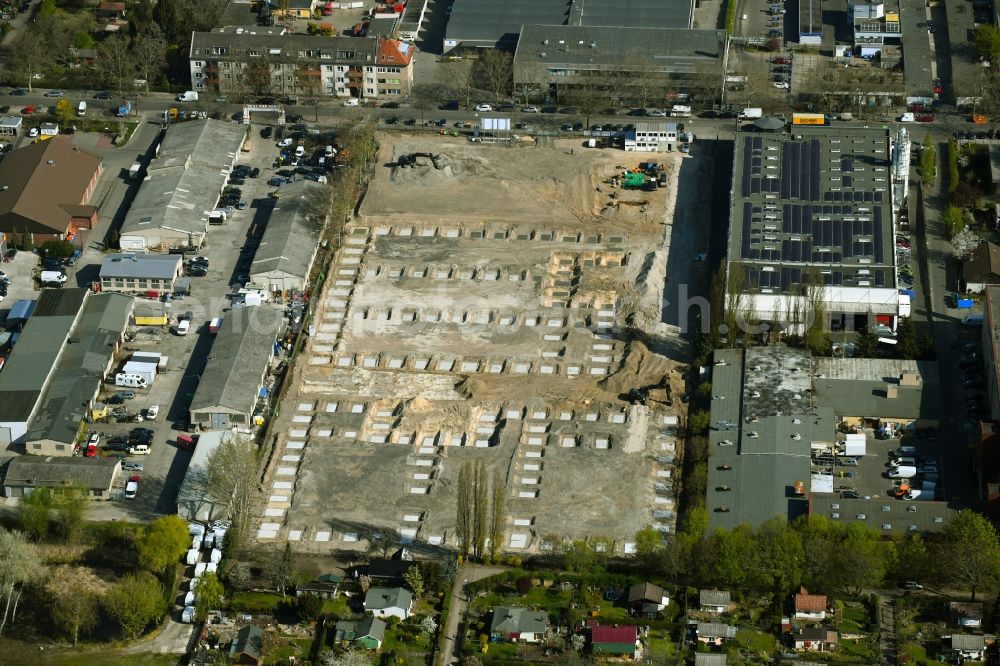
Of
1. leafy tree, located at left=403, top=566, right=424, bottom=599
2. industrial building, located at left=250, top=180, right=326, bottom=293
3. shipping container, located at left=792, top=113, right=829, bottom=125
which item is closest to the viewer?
leafy tree, located at left=403, top=566, right=424, bottom=599

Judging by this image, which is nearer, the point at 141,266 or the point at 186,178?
the point at 141,266

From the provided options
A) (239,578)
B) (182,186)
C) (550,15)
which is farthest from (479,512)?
(550,15)

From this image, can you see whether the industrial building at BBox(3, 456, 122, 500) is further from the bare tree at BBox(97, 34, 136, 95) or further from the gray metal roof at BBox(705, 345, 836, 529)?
the bare tree at BBox(97, 34, 136, 95)

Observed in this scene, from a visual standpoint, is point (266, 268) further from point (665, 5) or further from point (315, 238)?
point (665, 5)

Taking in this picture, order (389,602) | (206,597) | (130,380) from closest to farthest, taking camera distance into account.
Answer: (389,602), (206,597), (130,380)

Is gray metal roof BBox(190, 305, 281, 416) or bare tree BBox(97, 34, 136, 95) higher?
bare tree BBox(97, 34, 136, 95)

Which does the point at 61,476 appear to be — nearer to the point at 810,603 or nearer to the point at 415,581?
the point at 415,581

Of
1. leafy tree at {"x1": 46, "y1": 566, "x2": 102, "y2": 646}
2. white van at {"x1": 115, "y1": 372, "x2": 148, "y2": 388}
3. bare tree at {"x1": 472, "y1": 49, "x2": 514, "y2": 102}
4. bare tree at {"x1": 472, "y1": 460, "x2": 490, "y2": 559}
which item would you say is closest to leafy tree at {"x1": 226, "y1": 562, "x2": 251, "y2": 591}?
leafy tree at {"x1": 46, "y1": 566, "x2": 102, "y2": 646}

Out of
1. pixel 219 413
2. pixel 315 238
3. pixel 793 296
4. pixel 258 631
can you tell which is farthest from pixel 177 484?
pixel 793 296

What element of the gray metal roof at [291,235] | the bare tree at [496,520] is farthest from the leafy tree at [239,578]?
the gray metal roof at [291,235]
